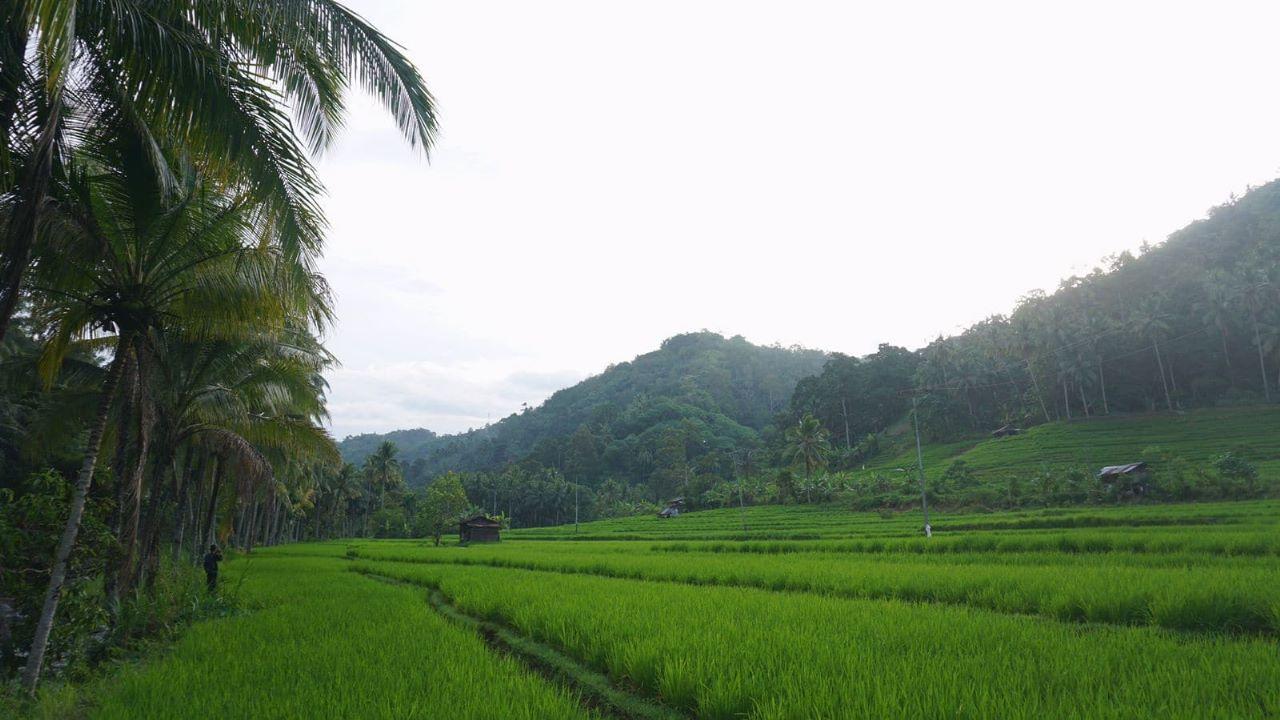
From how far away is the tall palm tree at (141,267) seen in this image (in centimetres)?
666

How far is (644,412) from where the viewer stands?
344 ft

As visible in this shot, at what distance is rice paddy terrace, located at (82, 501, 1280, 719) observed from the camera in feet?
14.8

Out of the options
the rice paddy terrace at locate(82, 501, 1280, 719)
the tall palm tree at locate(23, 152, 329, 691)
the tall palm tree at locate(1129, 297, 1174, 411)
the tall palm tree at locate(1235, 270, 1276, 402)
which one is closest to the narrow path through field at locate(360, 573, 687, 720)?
the rice paddy terrace at locate(82, 501, 1280, 719)

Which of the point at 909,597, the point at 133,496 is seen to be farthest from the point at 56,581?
the point at 909,597

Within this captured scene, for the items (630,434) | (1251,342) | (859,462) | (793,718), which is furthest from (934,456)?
(793,718)

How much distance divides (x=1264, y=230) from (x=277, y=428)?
80.8 meters

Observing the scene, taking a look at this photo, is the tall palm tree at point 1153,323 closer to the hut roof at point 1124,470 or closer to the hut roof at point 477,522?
the hut roof at point 1124,470

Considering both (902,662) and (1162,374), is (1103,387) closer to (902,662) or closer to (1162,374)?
(1162,374)

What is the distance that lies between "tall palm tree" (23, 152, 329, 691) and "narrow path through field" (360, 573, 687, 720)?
497 centimetres

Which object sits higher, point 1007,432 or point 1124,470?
point 1007,432

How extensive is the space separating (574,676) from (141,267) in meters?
7.07

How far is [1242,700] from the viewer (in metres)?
4.12

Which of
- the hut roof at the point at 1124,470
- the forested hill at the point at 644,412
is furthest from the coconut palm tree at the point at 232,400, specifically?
the forested hill at the point at 644,412

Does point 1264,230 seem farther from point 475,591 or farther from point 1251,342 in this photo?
point 475,591
